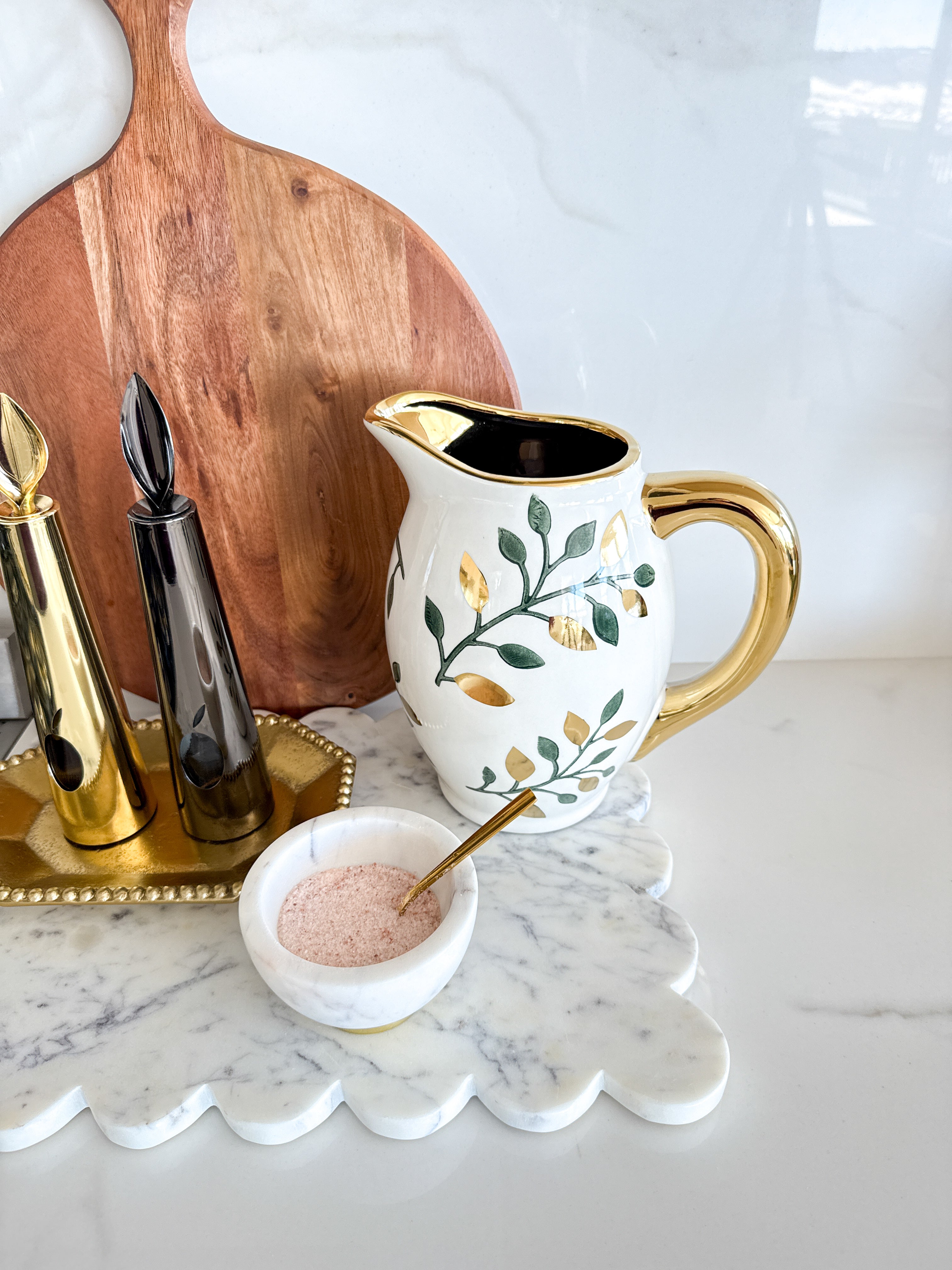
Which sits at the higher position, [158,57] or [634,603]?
[158,57]

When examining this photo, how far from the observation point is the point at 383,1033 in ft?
1.43

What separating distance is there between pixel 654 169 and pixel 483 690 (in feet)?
1.17

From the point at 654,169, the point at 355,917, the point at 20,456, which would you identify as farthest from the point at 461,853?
the point at 654,169

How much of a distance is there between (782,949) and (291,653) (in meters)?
0.39

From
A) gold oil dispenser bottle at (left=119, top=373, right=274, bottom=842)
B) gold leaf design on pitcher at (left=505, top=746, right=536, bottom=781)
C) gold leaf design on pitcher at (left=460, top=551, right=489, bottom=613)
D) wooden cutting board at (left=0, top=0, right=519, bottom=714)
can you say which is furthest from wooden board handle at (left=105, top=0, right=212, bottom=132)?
gold leaf design on pitcher at (left=505, top=746, right=536, bottom=781)

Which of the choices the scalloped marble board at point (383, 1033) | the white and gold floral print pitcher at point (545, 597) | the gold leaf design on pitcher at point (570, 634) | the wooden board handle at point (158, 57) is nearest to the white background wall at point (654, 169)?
the wooden board handle at point (158, 57)

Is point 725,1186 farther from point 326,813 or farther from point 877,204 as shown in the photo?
point 877,204

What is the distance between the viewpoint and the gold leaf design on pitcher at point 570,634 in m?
0.47

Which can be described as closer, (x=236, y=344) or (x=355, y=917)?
(x=355, y=917)

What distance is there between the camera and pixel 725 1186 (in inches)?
15.0

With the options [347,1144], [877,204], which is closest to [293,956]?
→ [347,1144]

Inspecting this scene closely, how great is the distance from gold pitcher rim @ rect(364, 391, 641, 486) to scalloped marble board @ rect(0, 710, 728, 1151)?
229 millimetres

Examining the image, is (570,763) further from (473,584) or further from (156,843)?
(156,843)

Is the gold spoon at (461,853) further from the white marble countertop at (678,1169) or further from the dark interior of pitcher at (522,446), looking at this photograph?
the dark interior of pitcher at (522,446)
